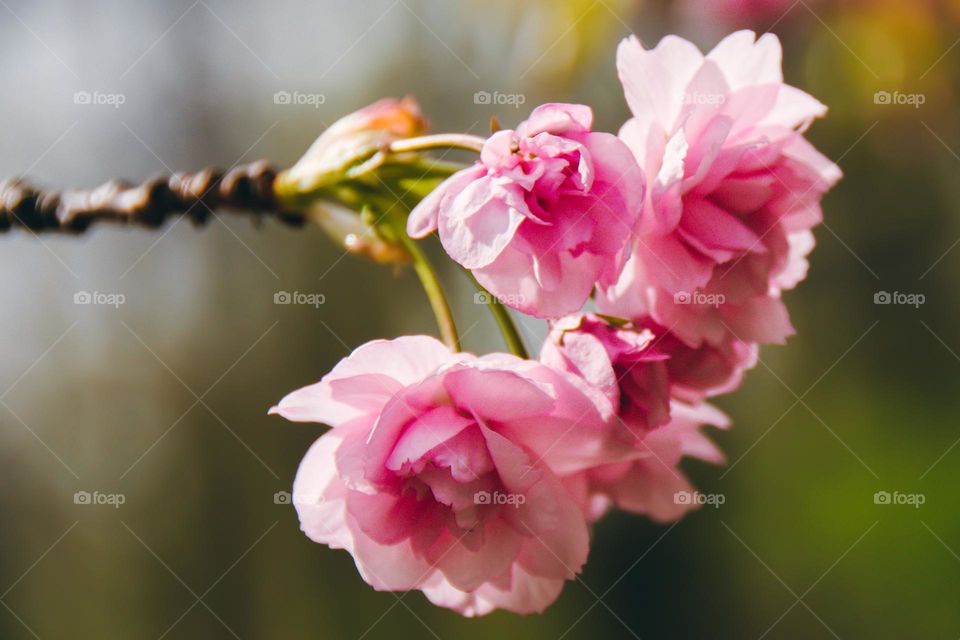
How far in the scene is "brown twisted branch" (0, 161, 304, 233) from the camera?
605 millimetres

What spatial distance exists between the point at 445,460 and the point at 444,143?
19cm

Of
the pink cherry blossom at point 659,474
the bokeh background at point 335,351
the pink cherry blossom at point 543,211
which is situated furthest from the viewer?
the bokeh background at point 335,351

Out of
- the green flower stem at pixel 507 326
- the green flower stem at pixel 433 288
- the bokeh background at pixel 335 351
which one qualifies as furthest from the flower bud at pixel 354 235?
the bokeh background at pixel 335 351

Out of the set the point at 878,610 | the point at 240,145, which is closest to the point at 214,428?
the point at 240,145

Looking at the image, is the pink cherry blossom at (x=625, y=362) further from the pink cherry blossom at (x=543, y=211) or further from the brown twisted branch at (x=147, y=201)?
the brown twisted branch at (x=147, y=201)

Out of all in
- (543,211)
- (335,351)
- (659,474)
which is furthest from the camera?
(335,351)

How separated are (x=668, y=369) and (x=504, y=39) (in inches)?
24.2

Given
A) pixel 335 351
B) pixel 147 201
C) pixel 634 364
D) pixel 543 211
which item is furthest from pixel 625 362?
pixel 335 351

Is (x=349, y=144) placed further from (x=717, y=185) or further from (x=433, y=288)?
(x=717, y=185)

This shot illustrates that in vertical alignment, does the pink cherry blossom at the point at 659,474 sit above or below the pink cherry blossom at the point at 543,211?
below

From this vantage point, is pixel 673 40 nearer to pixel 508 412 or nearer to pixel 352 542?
pixel 508 412

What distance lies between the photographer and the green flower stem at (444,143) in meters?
0.47

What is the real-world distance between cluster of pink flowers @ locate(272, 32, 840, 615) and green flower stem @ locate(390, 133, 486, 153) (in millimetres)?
34

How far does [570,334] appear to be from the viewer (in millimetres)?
498
